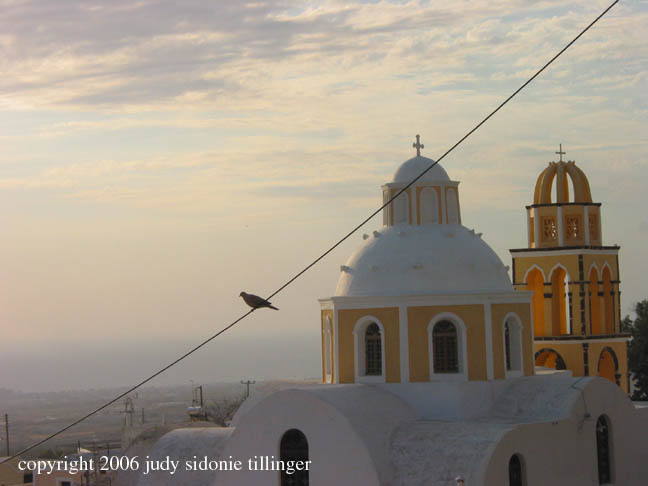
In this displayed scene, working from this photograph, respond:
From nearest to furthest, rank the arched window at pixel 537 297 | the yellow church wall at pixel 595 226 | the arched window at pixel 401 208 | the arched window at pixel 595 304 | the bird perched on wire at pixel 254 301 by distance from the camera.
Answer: the bird perched on wire at pixel 254 301
the arched window at pixel 401 208
the arched window at pixel 595 304
the yellow church wall at pixel 595 226
the arched window at pixel 537 297

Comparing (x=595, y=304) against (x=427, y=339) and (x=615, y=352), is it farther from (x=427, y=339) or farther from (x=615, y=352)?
(x=427, y=339)

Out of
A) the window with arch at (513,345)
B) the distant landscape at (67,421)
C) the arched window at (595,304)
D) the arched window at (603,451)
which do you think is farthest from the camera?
the distant landscape at (67,421)

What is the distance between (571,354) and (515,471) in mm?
8413

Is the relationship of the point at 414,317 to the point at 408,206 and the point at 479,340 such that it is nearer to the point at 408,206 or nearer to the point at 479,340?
the point at 479,340

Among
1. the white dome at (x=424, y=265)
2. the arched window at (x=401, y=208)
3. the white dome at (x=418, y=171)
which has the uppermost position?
the white dome at (x=418, y=171)

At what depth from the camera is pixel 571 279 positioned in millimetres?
29781

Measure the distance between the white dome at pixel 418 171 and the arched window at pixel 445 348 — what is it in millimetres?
3942

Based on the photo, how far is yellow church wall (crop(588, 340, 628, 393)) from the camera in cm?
2959

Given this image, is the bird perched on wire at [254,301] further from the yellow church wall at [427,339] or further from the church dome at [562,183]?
the church dome at [562,183]

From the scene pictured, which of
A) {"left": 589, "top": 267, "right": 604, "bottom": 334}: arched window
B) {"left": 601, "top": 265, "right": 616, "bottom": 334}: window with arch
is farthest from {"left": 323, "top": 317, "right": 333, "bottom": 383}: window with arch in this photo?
{"left": 601, "top": 265, "right": 616, "bottom": 334}: window with arch

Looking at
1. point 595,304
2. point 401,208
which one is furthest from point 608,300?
point 401,208

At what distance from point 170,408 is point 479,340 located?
11432 centimetres

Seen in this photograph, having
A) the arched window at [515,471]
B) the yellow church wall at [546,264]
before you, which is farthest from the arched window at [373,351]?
the yellow church wall at [546,264]

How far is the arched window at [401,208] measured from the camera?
2616 cm
